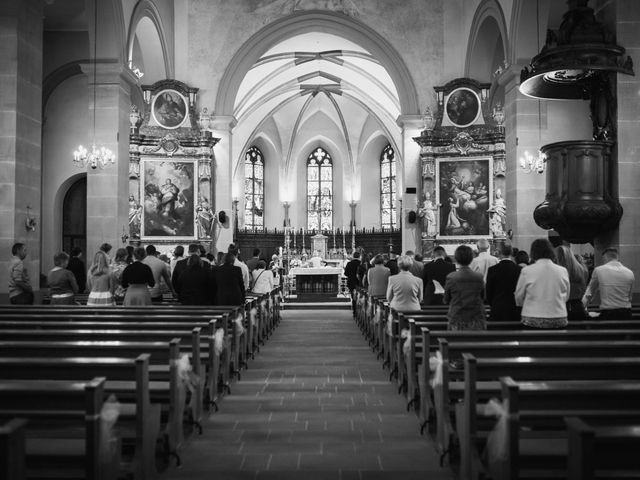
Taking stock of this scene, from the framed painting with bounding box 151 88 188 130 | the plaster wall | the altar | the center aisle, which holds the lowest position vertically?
the center aisle

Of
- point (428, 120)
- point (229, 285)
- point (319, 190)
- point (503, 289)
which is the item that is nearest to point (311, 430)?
point (503, 289)

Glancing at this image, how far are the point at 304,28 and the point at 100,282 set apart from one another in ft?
42.8

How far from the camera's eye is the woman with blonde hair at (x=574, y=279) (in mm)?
6707

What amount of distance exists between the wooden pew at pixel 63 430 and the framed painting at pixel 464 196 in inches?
620

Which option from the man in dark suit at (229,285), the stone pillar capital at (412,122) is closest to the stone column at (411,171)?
the stone pillar capital at (412,122)

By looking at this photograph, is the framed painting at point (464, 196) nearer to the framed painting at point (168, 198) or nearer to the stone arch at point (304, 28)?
the stone arch at point (304, 28)

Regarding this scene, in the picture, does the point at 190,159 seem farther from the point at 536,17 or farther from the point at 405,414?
the point at 405,414

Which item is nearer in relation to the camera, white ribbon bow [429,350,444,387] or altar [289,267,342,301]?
white ribbon bow [429,350,444,387]

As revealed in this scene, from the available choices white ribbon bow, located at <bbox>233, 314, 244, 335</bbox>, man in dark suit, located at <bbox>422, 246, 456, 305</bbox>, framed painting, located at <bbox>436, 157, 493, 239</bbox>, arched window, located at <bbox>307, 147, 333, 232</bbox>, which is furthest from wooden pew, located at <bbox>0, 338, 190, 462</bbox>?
arched window, located at <bbox>307, 147, 333, 232</bbox>

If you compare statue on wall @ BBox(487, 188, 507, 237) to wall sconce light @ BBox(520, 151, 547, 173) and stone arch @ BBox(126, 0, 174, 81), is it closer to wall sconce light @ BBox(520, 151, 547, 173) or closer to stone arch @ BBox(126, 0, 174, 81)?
wall sconce light @ BBox(520, 151, 547, 173)

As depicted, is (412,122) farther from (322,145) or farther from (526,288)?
(526,288)

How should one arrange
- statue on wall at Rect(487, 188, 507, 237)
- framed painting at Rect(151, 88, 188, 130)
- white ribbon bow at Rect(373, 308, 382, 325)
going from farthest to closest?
framed painting at Rect(151, 88, 188, 130) → statue on wall at Rect(487, 188, 507, 237) → white ribbon bow at Rect(373, 308, 382, 325)

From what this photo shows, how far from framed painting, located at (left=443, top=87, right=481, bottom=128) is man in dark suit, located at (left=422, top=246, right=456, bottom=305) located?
33.5 ft

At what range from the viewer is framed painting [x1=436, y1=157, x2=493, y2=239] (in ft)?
61.3
